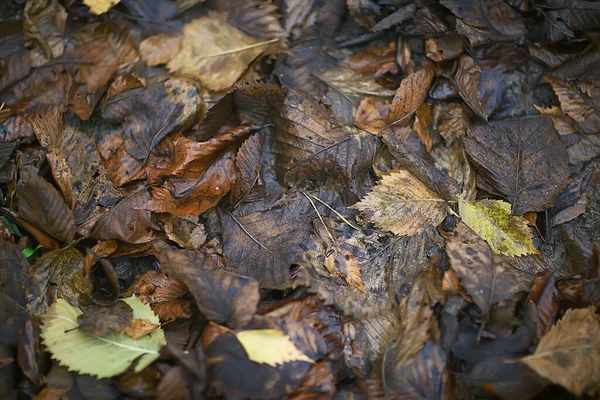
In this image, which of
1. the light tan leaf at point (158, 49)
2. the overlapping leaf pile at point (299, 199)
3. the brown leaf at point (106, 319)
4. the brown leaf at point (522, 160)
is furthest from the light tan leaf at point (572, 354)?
the light tan leaf at point (158, 49)

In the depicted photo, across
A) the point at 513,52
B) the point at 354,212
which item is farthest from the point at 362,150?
the point at 513,52

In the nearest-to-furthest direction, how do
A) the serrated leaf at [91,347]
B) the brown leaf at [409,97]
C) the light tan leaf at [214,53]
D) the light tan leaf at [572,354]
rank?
the light tan leaf at [572,354]
the serrated leaf at [91,347]
the brown leaf at [409,97]
the light tan leaf at [214,53]

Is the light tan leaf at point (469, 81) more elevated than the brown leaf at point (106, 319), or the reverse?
the light tan leaf at point (469, 81)

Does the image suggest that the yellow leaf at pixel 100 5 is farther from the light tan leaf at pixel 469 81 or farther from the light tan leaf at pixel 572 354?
the light tan leaf at pixel 572 354

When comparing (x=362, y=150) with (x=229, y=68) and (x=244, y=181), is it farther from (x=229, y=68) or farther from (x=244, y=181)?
(x=229, y=68)

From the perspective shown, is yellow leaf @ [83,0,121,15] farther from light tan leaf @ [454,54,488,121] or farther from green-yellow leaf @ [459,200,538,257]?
green-yellow leaf @ [459,200,538,257]

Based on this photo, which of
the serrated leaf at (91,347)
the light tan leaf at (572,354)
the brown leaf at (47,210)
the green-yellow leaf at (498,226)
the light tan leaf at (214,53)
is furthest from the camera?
the light tan leaf at (214,53)

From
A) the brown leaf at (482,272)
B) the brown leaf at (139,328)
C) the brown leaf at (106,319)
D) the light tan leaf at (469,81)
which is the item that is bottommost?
the brown leaf at (482,272)
